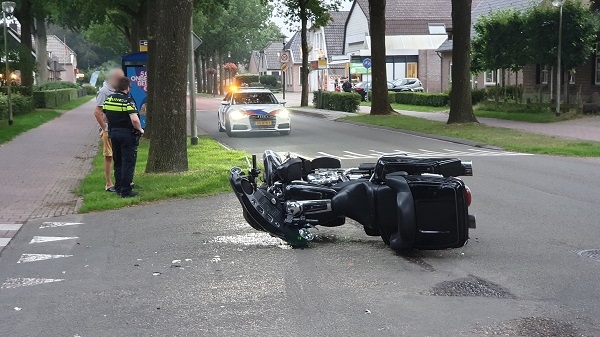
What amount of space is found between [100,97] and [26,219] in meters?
2.92

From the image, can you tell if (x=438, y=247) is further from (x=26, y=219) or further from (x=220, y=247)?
(x=26, y=219)

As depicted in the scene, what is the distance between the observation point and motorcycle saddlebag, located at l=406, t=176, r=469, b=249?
7473 mm

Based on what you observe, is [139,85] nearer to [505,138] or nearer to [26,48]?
[505,138]

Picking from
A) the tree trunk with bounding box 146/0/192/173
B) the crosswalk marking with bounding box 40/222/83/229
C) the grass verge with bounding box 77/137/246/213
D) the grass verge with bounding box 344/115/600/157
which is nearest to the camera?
the crosswalk marking with bounding box 40/222/83/229

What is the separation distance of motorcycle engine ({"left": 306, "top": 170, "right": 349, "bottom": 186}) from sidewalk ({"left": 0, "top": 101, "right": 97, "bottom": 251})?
11.6 ft

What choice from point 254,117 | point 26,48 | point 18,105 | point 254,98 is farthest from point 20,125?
point 26,48

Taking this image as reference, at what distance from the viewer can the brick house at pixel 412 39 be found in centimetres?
6594

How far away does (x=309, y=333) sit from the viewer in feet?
18.4

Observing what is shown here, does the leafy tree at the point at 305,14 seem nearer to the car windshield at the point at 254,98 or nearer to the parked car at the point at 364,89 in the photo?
the parked car at the point at 364,89

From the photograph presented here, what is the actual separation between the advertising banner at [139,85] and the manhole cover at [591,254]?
18397 millimetres

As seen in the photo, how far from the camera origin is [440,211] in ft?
24.6

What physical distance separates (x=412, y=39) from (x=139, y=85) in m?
45.7

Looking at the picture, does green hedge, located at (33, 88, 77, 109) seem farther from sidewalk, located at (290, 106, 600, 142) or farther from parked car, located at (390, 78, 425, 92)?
sidewalk, located at (290, 106, 600, 142)

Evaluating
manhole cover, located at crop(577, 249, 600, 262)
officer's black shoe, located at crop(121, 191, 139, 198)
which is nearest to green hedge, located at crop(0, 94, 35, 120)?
officer's black shoe, located at crop(121, 191, 139, 198)
